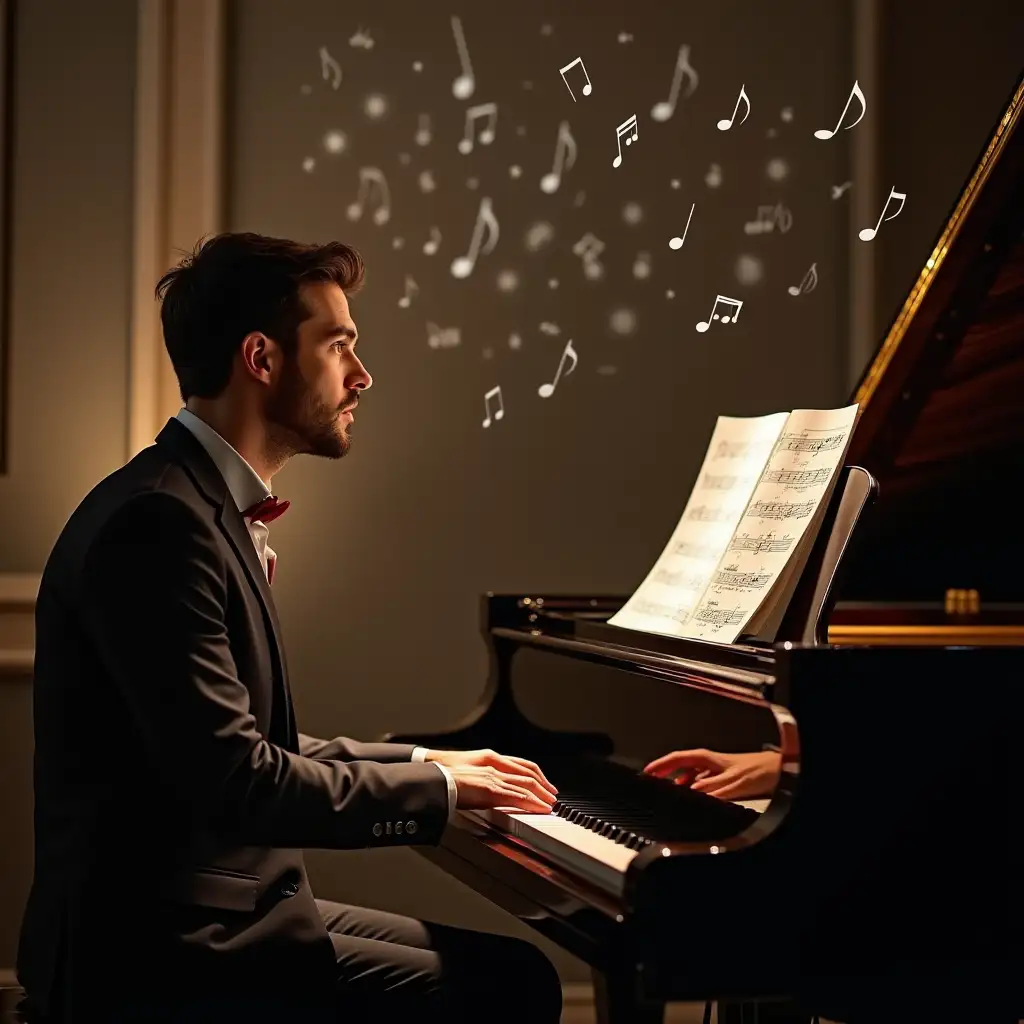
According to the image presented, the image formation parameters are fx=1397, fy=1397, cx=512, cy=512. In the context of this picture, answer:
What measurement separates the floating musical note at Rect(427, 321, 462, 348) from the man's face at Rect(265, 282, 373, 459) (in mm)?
1291

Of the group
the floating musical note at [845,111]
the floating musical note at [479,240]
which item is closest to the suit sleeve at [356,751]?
the floating musical note at [479,240]

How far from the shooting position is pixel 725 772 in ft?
7.27

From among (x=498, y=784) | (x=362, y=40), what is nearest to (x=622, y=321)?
(x=362, y=40)

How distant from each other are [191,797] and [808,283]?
2362 millimetres

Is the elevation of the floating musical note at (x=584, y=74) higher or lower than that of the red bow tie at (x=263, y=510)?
higher

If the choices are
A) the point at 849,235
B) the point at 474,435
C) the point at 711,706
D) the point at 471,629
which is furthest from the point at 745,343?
the point at 711,706

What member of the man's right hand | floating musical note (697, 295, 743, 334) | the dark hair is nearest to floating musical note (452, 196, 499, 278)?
floating musical note (697, 295, 743, 334)

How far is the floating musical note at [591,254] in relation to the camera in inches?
136

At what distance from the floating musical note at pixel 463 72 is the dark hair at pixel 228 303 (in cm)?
149

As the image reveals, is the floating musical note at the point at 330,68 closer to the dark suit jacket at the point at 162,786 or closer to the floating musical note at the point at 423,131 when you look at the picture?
the floating musical note at the point at 423,131

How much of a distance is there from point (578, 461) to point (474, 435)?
0.27 metres

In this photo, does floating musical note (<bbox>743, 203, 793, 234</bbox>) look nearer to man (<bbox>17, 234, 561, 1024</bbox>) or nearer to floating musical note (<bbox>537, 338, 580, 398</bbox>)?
floating musical note (<bbox>537, 338, 580, 398</bbox>)

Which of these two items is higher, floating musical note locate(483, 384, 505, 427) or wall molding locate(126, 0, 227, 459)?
wall molding locate(126, 0, 227, 459)

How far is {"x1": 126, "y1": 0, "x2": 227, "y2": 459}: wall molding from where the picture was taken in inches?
127
